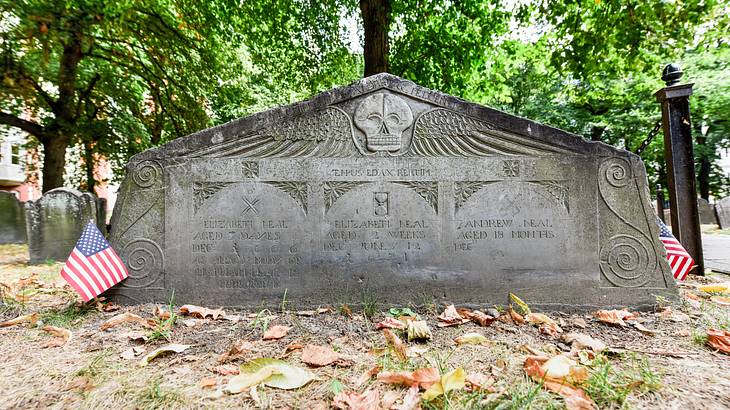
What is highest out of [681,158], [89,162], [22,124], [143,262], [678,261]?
[22,124]

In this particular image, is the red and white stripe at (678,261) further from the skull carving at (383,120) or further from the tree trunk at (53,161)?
the tree trunk at (53,161)

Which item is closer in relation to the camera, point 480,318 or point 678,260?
point 480,318

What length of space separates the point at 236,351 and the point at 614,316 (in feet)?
9.92

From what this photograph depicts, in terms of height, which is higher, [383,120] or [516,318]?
[383,120]

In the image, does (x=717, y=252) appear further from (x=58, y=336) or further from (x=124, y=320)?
(x=58, y=336)

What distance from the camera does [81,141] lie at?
405 inches

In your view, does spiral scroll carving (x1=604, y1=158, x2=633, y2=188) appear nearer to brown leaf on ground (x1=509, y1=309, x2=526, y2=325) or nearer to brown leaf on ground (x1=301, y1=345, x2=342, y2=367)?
brown leaf on ground (x1=509, y1=309, x2=526, y2=325)

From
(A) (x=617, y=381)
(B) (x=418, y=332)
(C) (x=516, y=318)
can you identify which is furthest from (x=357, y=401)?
(C) (x=516, y=318)

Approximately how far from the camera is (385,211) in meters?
3.49

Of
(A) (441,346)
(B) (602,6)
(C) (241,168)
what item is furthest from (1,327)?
(B) (602,6)

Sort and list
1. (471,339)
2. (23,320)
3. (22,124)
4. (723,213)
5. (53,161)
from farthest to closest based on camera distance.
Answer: (723,213) < (53,161) < (22,124) < (23,320) < (471,339)

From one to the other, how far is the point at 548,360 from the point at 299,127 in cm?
277

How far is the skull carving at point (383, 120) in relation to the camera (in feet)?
11.4

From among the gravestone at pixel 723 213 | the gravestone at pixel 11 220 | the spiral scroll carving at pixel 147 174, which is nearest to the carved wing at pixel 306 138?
the spiral scroll carving at pixel 147 174
